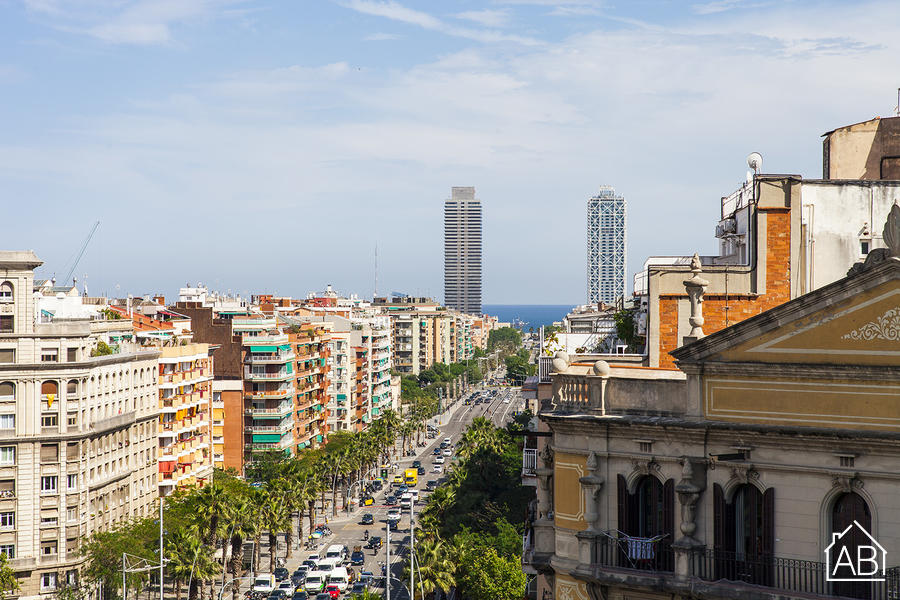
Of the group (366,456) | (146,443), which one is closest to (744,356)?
(146,443)

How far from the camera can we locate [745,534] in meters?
24.7

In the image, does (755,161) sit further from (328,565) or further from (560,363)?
(328,565)

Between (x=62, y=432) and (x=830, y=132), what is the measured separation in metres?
55.6

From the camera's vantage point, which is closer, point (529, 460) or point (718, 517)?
point (718, 517)

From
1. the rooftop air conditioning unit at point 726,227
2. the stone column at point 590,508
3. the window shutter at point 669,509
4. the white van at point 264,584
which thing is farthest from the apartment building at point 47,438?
the window shutter at point 669,509

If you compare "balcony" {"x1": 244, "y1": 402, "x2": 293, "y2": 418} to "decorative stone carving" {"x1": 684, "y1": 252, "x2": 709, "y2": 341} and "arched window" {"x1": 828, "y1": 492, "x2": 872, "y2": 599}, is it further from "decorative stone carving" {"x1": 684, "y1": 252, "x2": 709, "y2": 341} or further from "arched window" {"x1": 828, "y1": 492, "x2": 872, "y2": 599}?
"arched window" {"x1": 828, "y1": 492, "x2": 872, "y2": 599}

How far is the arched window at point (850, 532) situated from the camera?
75.4ft

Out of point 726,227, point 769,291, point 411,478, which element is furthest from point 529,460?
point 411,478

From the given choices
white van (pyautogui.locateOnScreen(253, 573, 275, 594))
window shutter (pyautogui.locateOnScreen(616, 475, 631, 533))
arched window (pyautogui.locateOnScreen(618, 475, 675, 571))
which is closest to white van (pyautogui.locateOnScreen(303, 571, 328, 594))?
white van (pyautogui.locateOnScreen(253, 573, 275, 594))

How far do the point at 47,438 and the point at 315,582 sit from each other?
20.2 meters

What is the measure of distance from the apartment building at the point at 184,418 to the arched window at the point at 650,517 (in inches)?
2693

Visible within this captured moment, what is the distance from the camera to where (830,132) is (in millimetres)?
37531

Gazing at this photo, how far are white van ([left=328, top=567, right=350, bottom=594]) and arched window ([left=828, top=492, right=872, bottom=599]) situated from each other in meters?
56.5

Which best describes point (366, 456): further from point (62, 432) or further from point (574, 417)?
point (574, 417)
